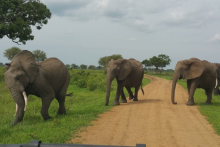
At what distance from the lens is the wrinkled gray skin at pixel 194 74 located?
1253cm

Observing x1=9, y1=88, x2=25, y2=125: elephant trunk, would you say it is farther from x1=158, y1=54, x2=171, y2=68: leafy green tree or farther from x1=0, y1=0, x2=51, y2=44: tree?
x1=158, y1=54, x2=171, y2=68: leafy green tree

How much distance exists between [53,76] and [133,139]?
3831 mm

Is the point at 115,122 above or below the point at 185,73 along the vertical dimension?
below

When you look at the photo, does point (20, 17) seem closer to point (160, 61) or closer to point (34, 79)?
Result: point (34, 79)

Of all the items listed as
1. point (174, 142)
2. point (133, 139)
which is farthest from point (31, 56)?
point (174, 142)

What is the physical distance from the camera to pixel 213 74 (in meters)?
13.2

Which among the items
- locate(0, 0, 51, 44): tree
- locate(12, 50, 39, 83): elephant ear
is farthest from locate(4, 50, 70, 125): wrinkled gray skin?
locate(0, 0, 51, 44): tree

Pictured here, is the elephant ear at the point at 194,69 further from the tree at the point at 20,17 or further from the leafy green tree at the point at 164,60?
the leafy green tree at the point at 164,60

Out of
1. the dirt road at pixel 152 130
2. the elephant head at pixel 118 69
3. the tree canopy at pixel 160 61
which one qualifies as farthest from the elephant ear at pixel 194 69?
the tree canopy at pixel 160 61

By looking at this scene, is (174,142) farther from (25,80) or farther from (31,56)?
(31,56)

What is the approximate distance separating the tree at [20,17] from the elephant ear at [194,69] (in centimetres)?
1368

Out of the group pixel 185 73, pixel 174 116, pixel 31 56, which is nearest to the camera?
pixel 31 56

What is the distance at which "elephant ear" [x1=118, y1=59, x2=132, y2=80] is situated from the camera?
1277 cm

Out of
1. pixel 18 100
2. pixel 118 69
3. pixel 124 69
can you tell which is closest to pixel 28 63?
pixel 18 100
